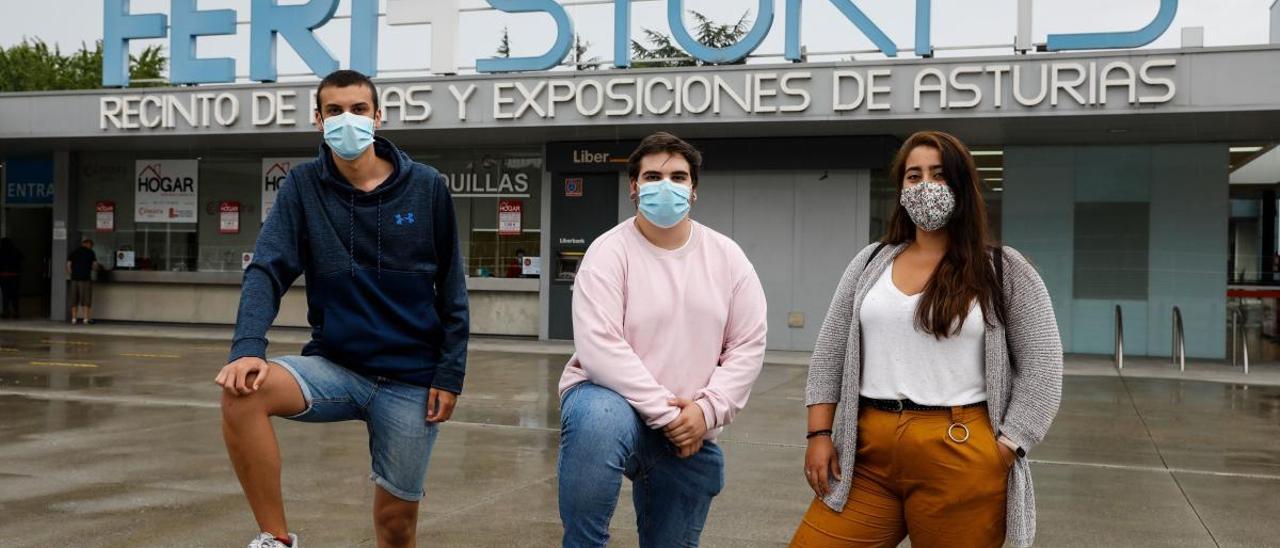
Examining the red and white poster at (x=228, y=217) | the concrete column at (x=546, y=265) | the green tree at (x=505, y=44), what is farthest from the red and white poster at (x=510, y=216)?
the red and white poster at (x=228, y=217)

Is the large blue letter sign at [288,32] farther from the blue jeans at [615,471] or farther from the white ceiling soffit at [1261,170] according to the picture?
the blue jeans at [615,471]

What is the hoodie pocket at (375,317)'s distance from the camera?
3.48 m

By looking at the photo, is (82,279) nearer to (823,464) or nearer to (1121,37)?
(1121,37)

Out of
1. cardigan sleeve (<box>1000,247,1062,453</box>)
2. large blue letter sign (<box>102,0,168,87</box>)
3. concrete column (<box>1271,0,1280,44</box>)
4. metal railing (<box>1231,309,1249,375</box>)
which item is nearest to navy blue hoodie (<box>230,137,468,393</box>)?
cardigan sleeve (<box>1000,247,1062,453</box>)

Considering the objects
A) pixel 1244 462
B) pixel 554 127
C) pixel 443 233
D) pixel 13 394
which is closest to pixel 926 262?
pixel 443 233

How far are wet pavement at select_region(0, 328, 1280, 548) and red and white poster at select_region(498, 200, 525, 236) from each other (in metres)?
7.05

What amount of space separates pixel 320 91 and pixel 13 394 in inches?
322

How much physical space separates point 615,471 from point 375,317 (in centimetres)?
93

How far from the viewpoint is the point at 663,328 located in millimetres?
3234

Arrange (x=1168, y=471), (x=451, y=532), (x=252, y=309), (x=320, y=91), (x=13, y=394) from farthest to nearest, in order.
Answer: (x=13, y=394) < (x=1168, y=471) < (x=451, y=532) < (x=320, y=91) < (x=252, y=309)

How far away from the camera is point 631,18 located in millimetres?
16375

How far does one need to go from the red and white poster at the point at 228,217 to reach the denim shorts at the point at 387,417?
1760 centimetres

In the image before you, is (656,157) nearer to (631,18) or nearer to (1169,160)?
(631,18)

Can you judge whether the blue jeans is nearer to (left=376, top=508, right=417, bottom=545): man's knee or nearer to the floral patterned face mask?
(left=376, top=508, right=417, bottom=545): man's knee
